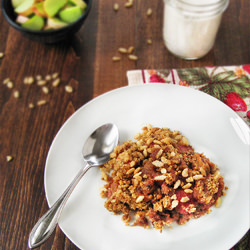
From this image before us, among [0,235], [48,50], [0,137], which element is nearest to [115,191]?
[0,235]

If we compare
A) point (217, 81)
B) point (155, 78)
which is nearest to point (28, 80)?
point (155, 78)

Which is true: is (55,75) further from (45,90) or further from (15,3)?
(15,3)

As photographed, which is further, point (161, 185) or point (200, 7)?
point (200, 7)

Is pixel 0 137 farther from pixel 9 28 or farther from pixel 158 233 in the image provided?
pixel 158 233

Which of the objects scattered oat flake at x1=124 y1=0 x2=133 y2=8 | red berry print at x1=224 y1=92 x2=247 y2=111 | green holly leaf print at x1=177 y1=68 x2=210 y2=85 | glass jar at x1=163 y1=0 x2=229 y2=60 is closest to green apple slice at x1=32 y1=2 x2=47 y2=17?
scattered oat flake at x1=124 y1=0 x2=133 y2=8

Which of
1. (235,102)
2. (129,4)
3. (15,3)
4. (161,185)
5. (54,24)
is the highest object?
(15,3)

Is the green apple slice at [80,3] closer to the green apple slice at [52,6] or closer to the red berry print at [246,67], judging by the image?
the green apple slice at [52,6]
